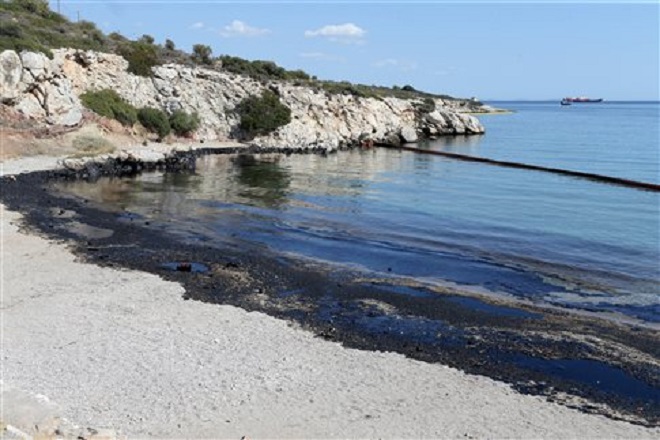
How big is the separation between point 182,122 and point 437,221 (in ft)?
115

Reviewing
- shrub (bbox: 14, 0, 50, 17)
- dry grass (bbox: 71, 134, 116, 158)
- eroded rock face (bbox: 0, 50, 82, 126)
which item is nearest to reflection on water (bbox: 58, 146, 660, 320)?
dry grass (bbox: 71, 134, 116, 158)

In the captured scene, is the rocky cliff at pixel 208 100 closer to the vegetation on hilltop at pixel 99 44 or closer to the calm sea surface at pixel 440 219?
the vegetation on hilltop at pixel 99 44

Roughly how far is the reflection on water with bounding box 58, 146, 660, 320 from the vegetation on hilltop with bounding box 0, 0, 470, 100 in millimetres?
17471

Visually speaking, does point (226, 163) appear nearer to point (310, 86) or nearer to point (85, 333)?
point (310, 86)

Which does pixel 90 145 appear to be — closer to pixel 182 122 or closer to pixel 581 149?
pixel 182 122

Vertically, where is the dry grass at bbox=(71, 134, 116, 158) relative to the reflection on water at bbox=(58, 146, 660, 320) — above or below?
above

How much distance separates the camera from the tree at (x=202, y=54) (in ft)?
248

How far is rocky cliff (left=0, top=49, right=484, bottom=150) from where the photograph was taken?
149ft

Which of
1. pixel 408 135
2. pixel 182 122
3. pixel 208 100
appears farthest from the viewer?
pixel 408 135

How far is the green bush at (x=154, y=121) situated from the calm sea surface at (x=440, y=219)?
19.7ft

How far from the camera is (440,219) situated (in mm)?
A: 30359

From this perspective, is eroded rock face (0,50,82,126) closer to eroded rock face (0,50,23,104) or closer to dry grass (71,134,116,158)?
eroded rock face (0,50,23,104)

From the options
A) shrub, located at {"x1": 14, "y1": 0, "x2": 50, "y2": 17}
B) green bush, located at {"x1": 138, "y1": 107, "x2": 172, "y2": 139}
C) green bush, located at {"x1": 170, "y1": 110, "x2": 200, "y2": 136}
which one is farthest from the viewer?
shrub, located at {"x1": 14, "y1": 0, "x2": 50, "y2": 17}

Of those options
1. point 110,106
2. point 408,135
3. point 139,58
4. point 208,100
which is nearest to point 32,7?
point 139,58
